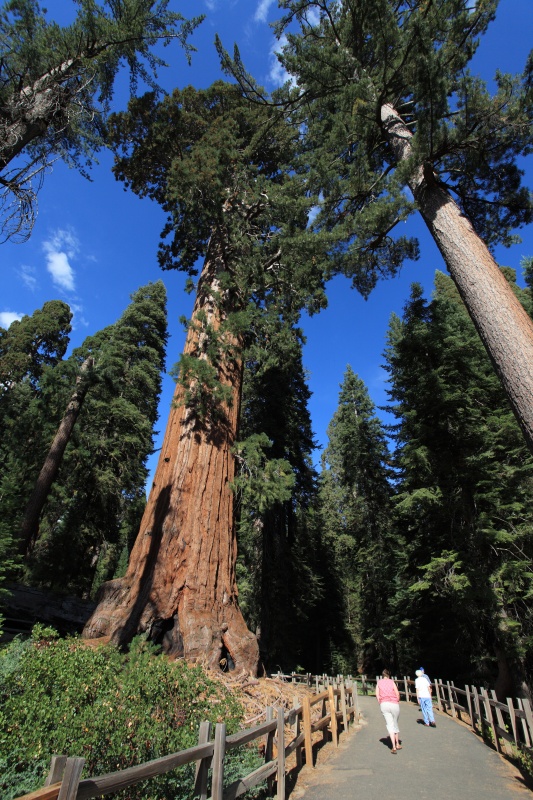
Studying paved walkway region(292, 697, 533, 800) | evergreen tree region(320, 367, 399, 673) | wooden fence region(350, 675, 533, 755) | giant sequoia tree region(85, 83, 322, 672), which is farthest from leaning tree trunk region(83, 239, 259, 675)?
evergreen tree region(320, 367, 399, 673)

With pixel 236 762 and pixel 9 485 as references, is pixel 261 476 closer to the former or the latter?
pixel 236 762

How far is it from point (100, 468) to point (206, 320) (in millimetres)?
11933

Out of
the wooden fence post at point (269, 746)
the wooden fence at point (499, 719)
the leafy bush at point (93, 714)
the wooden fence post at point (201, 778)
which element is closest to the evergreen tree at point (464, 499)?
the wooden fence at point (499, 719)

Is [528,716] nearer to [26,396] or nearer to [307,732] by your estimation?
[307,732]

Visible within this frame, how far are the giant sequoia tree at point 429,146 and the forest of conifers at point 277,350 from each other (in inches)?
1.8

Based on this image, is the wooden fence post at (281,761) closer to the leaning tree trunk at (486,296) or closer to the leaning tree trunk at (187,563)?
the leaning tree trunk at (187,563)

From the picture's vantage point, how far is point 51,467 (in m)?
14.1

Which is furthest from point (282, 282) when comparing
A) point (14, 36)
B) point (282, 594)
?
point (282, 594)

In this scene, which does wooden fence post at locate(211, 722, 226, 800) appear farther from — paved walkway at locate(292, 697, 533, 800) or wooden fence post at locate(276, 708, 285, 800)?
paved walkway at locate(292, 697, 533, 800)

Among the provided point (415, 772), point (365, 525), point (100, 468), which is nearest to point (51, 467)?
point (100, 468)

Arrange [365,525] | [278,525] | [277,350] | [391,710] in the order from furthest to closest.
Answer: [365,525] → [278,525] → [277,350] → [391,710]

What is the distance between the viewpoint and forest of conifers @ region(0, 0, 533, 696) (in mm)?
6562

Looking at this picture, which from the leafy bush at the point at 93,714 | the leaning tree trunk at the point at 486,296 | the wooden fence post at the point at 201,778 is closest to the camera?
the leafy bush at the point at 93,714

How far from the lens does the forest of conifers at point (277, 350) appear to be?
21.5 feet
